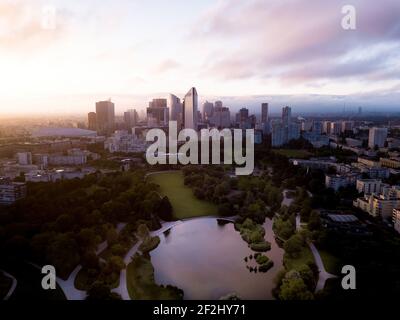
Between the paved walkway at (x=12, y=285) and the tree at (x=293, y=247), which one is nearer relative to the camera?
the paved walkway at (x=12, y=285)

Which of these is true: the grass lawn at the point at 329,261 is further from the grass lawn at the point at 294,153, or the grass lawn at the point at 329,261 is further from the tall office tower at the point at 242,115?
the tall office tower at the point at 242,115

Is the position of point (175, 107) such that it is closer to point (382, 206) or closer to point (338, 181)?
point (338, 181)

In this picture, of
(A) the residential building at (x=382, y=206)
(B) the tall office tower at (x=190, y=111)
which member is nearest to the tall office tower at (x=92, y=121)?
(B) the tall office tower at (x=190, y=111)

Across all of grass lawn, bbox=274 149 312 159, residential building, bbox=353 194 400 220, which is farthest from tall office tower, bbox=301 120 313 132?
residential building, bbox=353 194 400 220
